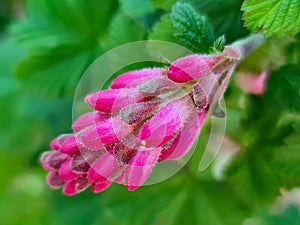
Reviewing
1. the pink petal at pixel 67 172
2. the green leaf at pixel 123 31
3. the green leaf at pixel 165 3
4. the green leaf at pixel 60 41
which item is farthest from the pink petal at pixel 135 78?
the green leaf at pixel 60 41

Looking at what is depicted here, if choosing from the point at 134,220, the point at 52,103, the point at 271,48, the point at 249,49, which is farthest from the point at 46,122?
the point at 249,49

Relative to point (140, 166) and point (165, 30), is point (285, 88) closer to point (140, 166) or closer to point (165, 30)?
point (165, 30)

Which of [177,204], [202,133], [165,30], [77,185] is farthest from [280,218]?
[77,185]

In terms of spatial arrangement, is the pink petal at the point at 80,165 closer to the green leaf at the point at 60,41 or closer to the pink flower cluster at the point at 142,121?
the pink flower cluster at the point at 142,121

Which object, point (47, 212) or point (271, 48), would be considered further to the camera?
point (47, 212)

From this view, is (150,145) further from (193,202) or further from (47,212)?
(47,212)

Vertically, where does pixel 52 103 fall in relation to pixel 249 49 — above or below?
below
